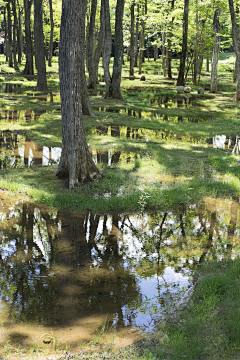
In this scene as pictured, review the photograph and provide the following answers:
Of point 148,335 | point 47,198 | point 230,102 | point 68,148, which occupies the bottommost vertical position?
point 148,335

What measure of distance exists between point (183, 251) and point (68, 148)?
3.70 metres

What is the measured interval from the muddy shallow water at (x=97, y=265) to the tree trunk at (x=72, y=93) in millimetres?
1465

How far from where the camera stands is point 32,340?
3.58 meters

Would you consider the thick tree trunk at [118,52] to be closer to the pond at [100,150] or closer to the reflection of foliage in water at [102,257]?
the pond at [100,150]

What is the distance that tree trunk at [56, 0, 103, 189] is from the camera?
303 inches

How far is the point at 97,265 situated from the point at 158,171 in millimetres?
4571

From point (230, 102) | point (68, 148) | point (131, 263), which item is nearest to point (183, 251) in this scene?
point (131, 263)

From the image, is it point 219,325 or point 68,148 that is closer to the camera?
point 219,325

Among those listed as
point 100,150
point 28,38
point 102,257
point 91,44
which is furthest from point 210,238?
point 28,38

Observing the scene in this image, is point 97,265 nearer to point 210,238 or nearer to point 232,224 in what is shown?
point 210,238

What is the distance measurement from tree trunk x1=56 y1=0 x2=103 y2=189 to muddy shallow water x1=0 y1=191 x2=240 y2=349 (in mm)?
1465

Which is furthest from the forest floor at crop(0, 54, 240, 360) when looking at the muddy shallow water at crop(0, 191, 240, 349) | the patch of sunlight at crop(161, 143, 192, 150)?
the muddy shallow water at crop(0, 191, 240, 349)

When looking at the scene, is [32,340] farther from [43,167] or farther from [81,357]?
[43,167]

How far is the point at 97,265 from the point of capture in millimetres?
5133
